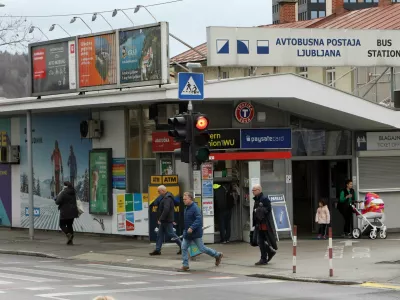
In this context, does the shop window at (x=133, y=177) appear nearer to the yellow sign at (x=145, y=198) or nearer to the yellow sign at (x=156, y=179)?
the yellow sign at (x=145, y=198)

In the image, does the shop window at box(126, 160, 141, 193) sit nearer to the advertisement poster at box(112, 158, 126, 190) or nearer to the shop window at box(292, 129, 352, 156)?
the advertisement poster at box(112, 158, 126, 190)

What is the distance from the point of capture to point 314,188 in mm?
28531

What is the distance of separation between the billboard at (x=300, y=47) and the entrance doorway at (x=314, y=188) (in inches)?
130

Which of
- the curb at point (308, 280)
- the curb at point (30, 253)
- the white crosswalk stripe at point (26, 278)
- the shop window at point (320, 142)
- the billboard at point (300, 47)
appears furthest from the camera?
the shop window at point (320, 142)

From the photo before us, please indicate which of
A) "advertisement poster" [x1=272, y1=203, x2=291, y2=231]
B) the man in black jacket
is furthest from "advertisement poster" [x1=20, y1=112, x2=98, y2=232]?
the man in black jacket

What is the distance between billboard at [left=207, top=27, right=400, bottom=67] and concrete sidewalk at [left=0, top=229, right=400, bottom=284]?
193 inches

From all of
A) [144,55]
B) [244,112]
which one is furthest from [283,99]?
[144,55]

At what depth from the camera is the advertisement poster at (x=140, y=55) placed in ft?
78.9

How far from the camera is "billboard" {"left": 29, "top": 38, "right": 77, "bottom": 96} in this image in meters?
27.0

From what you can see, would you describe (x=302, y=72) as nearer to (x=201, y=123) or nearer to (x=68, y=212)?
(x=68, y=212)

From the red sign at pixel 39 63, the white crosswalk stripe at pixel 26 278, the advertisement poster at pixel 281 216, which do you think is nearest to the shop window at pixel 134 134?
the red sign at pixel 39 63

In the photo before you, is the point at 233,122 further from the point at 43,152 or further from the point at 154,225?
the point at 43,152

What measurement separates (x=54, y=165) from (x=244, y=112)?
7.95m

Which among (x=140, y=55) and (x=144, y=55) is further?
(x=140, y=55)
